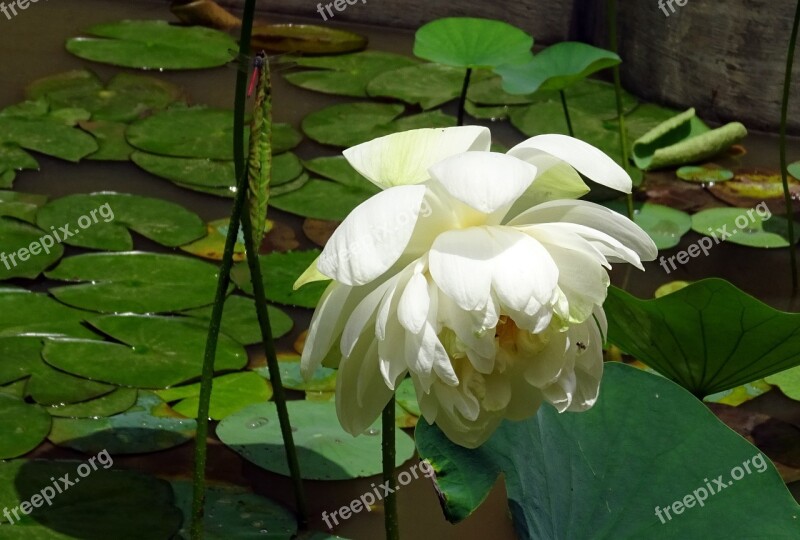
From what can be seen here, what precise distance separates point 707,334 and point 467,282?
1.76 feet

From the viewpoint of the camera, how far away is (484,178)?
608 millimetres

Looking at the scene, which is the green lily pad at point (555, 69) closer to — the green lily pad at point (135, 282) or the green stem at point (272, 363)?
the green lily pad at point (135, 282)

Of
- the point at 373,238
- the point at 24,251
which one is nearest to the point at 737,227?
the point at 24,251

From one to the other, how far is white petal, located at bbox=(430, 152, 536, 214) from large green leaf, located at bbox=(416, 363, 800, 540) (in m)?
0.31

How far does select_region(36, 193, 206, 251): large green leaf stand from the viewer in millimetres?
1799

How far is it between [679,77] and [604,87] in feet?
0.77

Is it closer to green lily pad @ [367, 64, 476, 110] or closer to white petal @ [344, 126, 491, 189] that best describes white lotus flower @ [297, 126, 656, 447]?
white petal @ [344, 126, 491, 189]

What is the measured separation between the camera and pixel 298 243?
1874mm

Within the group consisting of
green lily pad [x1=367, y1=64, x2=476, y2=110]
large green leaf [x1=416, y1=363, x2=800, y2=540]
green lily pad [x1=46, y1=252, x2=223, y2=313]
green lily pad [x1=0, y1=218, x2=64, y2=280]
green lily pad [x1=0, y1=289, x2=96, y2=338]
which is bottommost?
green lily pad [x1=367, y1=64, x2=476, y2=110]

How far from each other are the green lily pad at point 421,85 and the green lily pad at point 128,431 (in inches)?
51.9

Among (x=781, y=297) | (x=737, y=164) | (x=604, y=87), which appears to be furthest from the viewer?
(x=604, y=87)

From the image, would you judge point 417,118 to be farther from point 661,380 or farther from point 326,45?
point 661,380

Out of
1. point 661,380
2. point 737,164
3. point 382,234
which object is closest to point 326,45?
point 737,164

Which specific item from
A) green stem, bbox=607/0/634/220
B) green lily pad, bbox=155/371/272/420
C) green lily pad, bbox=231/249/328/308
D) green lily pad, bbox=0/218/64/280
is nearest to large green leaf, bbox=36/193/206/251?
green lily pad, bbox=0/218/64/280
